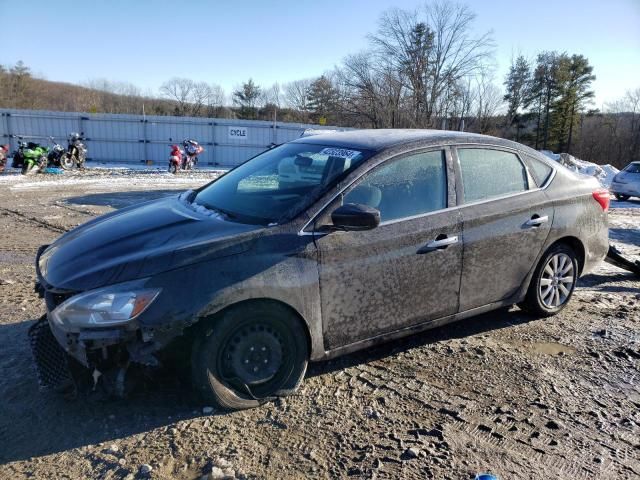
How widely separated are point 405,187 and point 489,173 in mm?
935

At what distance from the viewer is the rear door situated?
3803 millimetres

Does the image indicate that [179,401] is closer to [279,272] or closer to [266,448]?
[266,448]

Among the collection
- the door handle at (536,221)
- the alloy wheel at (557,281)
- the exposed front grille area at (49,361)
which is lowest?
the exposed front grille area at (49,361)

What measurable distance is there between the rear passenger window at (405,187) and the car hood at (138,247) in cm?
84

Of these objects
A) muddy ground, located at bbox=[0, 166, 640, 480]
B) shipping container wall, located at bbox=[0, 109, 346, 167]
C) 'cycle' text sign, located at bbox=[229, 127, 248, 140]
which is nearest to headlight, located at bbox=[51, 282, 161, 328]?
muddy ground, located at bbox=[0, 166, 640, 480]

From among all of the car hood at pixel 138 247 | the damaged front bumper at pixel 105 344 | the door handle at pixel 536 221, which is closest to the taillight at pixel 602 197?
the door handle at pixel 536 221

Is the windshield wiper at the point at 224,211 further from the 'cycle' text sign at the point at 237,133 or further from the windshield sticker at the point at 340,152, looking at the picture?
the 'cycle' text sign at the point at 237,133

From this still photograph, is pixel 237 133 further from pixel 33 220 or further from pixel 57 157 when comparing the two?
pixel 33 220

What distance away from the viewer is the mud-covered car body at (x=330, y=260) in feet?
9.08

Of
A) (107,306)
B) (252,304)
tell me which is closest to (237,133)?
(252,304)

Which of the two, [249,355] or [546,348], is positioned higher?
[249,355]

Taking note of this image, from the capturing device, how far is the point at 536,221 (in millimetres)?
4188

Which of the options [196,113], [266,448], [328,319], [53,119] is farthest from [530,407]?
[196,113]

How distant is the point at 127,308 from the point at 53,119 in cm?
2180
